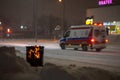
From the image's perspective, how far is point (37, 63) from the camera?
1603 centimetres

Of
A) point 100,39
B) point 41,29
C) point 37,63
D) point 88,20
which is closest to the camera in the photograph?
point 37,63

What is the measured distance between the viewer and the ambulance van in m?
32.7

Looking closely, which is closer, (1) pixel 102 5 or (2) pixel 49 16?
(1) pixel 102 5

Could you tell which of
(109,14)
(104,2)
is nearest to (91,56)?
(109,14)

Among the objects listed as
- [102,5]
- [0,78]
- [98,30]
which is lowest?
[0,78]

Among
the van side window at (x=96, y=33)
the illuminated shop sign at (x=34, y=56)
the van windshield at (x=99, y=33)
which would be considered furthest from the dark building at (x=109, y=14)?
the illuminated shop sign at (x=34, y=56)

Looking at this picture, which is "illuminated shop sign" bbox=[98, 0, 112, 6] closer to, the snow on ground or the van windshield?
the van windshield

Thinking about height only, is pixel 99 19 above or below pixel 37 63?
above

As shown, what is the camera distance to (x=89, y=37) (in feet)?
107

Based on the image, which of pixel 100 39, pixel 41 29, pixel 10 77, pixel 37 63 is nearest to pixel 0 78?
pixel 10 77

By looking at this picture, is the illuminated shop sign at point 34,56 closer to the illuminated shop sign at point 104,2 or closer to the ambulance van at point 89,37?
the ambulance van at point 89,37

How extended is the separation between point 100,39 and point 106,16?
1855 inches

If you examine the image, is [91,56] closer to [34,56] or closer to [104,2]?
[34,56]

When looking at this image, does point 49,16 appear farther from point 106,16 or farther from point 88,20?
point 88,20
